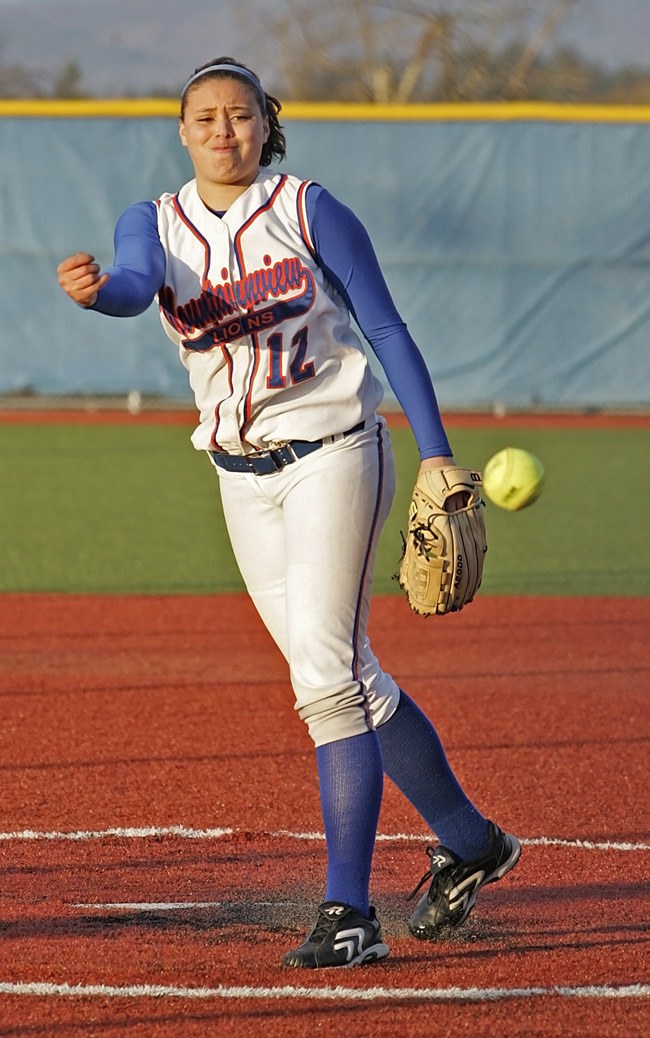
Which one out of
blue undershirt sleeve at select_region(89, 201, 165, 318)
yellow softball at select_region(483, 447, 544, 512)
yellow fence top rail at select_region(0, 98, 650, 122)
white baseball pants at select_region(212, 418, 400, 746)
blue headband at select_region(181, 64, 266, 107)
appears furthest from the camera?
yellow fence top rail at select_region(0, 98, 650, 122)

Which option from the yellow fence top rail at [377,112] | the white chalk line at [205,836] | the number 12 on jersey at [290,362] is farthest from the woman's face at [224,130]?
the yellow fence top rail at [377,112]

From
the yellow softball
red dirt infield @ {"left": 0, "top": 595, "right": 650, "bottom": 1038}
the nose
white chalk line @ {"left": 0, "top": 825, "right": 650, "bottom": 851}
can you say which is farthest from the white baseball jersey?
the yellow softball

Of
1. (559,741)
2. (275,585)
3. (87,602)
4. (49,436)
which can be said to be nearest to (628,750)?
(559,741)

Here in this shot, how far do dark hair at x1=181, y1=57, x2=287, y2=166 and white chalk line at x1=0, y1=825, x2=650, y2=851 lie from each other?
5.94 feet

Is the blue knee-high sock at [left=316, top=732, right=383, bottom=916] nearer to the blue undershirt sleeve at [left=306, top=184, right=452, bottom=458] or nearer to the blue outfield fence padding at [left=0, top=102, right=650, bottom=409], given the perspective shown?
the blue undershirt sleeve at [left=306, top=184, right=452, bottom=458]

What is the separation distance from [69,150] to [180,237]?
47.7ft

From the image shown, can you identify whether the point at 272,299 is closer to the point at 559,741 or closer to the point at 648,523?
the point at 559,741

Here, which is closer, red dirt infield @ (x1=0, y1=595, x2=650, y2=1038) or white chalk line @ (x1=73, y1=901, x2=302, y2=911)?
red dirt infield @ (x1=0, y1=595, x2=650, y2=1038)

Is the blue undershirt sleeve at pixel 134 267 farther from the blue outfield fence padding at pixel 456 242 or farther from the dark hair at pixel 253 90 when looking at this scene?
the blue outfield fence padding at pixel 456 242

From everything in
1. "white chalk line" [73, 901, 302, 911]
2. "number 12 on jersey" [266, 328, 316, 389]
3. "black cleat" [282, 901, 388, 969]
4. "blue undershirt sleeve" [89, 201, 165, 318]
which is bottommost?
"white chalk line" [73, 901, 302, 911]

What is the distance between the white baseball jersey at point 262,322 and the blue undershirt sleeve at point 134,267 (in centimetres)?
5

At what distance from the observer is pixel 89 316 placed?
55.2 feet

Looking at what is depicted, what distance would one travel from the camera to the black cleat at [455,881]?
3316 millimetres

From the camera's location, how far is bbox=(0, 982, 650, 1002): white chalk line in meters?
2.92
